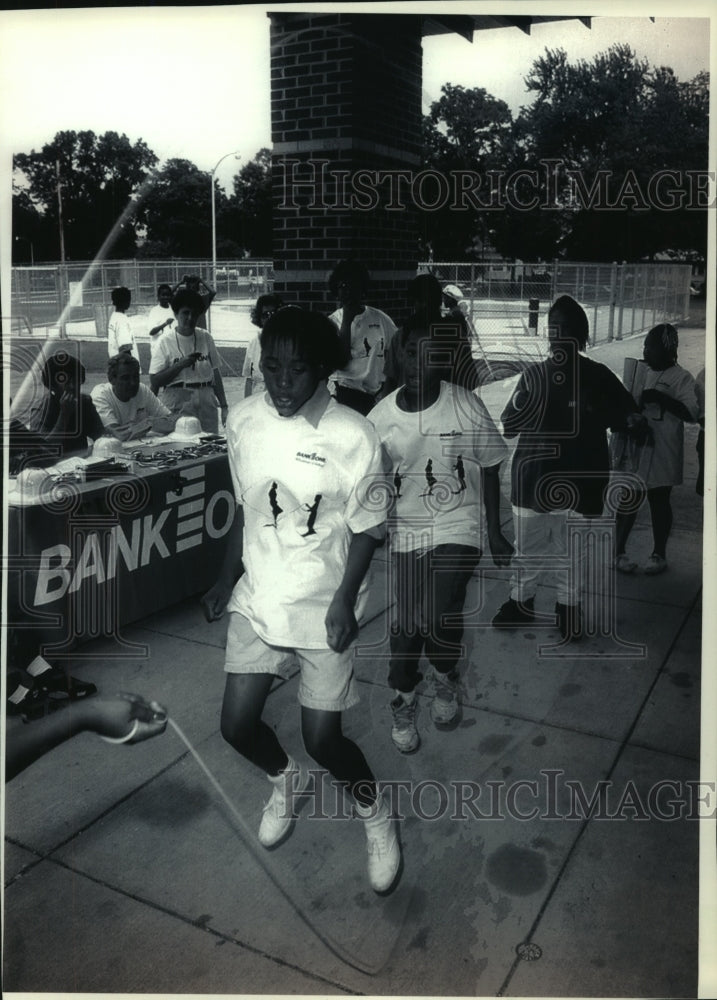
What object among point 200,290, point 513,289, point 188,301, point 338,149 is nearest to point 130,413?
point 188,301

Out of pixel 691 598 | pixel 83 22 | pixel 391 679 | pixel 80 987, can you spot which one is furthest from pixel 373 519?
pixel 691 598

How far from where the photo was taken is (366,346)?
229 inches

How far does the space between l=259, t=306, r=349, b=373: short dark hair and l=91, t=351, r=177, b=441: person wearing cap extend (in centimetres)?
241

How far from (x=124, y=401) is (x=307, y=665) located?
9.07 ft

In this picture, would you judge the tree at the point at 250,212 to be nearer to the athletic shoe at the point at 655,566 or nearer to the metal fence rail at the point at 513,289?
the metal fence rail at the point at 513,289

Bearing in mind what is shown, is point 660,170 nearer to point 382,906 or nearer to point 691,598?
point 691,598

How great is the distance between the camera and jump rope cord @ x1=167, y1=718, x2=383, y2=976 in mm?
2367

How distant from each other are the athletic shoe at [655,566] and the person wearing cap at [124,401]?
3062 millimetres

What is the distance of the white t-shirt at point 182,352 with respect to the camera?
215 inches

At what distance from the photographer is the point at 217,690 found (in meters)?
3.72

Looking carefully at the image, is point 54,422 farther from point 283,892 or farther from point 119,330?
point 283,892

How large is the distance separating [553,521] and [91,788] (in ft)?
8.27

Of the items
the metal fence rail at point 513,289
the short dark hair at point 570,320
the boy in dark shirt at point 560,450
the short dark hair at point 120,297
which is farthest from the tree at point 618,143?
the metal fence rail at point 513,289

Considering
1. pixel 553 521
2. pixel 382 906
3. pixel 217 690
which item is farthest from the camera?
pixel 553 521
